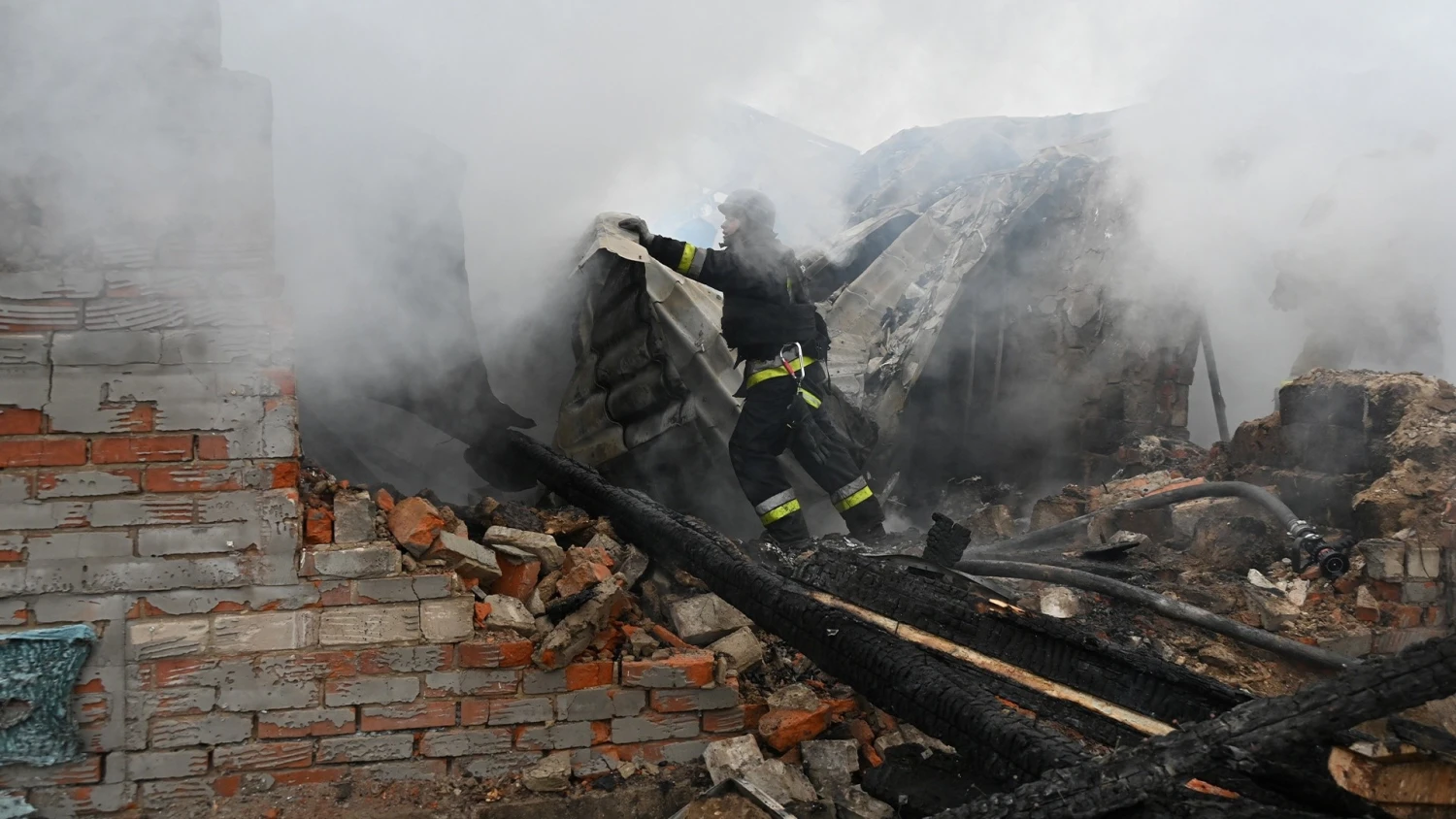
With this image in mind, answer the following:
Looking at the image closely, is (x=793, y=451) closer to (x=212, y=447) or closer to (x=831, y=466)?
(x=831, y=466)

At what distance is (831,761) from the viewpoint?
304cm

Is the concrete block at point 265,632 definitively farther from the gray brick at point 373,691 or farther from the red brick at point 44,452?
the red brick at point 44,452

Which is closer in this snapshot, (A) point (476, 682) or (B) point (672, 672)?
(A) point (476, 682)

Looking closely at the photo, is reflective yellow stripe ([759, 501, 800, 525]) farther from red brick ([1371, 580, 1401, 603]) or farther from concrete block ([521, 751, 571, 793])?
red brick ([1371, 580, 1401, 603])

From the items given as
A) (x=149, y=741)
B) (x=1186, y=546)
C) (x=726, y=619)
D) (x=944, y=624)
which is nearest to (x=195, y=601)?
(x=149, y=741)

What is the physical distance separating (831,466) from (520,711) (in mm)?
2889

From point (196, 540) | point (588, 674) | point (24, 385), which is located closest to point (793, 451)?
point (588, 674)

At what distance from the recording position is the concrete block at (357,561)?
2963 millimetres

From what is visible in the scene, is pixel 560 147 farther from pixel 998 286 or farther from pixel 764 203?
pixel 998 286

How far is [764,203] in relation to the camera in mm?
5535

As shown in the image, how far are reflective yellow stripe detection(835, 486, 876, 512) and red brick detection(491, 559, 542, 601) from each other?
2616mm

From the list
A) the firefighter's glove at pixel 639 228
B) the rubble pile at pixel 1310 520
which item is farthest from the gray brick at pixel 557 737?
the firefighter's glove at pixel 639 228

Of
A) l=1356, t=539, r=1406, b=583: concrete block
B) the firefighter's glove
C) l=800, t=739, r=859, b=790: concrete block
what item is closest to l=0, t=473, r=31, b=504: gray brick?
l=800, t=739, r=859, b=790: concrete block

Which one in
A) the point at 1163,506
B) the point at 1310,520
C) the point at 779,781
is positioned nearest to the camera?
the point at 779,781
